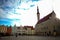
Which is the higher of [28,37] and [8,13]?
[8,13]

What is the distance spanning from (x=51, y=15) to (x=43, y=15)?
0.18 metres

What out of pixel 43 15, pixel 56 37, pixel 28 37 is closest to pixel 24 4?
pixel 43 15

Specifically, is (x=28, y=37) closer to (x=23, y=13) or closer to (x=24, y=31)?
(x=24, y=31)

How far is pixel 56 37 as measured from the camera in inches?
133

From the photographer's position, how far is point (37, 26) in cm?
346

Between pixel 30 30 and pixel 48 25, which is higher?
pixel 48 25

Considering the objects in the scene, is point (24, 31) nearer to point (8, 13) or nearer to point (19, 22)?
point (19, 22)

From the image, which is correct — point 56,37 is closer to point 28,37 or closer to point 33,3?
point 28,37

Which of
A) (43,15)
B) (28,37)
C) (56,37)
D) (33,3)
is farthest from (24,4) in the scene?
(56,37)

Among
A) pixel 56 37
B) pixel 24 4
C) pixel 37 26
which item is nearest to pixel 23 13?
pixel 24 4

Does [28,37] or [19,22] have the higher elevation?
[19,22]

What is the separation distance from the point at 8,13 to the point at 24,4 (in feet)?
1.28

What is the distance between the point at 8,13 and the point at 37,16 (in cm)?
62

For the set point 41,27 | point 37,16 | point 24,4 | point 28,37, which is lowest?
point 28,37
